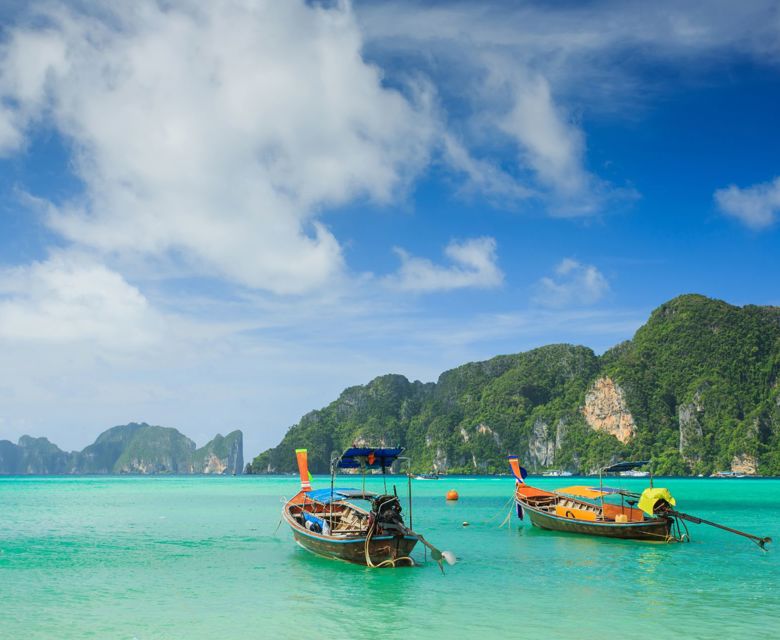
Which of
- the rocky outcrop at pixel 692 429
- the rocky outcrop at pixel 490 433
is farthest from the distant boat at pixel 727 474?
the rocky outcrop at pixel 490 433

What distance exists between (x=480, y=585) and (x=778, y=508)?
39.9 metres

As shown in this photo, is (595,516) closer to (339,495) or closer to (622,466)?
(622,466)

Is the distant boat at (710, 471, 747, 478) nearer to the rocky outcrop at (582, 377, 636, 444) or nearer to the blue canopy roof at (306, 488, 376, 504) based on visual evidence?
the rocky outcrop at (582, 377, 636, 444)

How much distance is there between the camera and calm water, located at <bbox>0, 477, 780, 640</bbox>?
15070 mm

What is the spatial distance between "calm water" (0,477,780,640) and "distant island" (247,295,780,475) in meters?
121

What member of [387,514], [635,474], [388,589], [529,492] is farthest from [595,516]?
[635,474]

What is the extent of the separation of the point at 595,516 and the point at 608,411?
141734 mm

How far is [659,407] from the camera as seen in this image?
158500mm

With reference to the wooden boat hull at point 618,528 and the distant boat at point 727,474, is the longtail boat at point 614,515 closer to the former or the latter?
the wooden boat hull at point 618,528

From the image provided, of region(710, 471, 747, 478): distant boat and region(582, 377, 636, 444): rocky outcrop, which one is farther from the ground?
region(582, 377, 636, 444): rocky outcrop

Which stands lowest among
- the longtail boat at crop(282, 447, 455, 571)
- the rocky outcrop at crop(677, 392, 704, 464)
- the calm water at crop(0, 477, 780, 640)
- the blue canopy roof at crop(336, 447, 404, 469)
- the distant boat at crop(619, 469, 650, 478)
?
the distant boat at crop(619, 469, 650, 478)

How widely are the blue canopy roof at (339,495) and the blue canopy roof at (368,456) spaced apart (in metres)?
1.00

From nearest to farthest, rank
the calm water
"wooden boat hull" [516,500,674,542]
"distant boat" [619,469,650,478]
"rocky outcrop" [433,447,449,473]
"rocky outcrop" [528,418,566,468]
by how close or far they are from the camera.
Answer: the calm water
"wooden boat hull" [516,500,674,542]
"distant boat" [619,469,650,478]
"rocky outcrop" [528,418,566,468]
"rocky outcrop" [433,447,449,473]

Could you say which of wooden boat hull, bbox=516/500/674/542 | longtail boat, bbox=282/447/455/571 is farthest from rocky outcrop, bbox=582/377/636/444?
longtail boat, bbox=282/447/455/571
